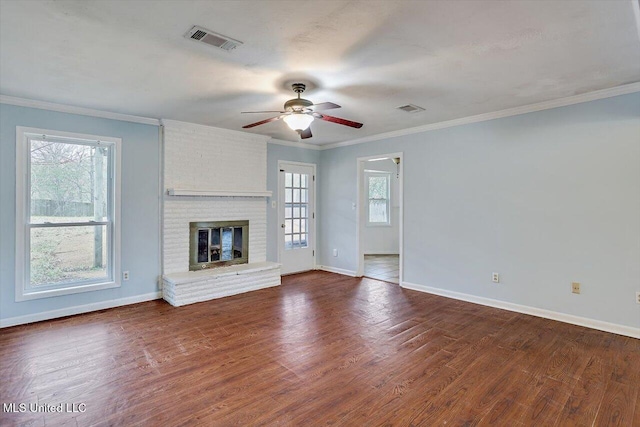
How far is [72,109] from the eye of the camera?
13.0ft

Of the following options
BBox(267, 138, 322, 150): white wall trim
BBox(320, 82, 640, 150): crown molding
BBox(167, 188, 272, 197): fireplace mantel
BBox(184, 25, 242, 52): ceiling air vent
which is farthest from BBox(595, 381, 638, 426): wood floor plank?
BBox(267, 138, 322, 150): white wall trim

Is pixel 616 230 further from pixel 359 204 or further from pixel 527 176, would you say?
pixel 359 204

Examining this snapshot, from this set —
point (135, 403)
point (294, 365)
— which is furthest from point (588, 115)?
point (135, 403)

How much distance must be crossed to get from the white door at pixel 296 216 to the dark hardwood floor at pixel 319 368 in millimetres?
2191

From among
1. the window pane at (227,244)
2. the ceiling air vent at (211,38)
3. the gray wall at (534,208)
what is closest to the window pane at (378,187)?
the gray wall at (534,208)

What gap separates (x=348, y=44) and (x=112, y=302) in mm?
4239

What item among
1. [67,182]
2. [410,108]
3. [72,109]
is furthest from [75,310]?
[410,108]

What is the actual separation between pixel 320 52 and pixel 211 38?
2.61 feet

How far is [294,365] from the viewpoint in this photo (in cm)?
278

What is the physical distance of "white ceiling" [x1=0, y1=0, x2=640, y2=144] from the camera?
6.60 ft

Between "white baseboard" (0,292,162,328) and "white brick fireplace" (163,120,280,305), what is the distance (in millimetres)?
277

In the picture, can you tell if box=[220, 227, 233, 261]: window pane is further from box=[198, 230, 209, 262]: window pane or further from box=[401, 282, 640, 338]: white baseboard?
box=[401, 282, 640, 338]: white baseboard

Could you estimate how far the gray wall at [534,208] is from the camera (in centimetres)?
342

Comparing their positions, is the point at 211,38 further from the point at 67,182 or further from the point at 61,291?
the point at 61,291
